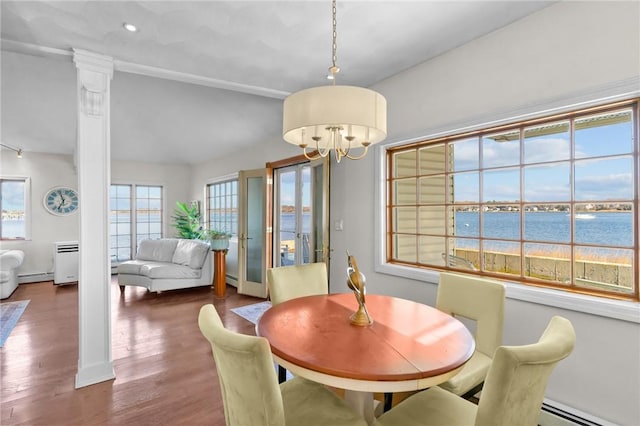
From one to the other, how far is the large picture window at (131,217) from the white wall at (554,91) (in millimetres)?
6284

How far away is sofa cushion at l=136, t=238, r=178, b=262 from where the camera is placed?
5711 millimetres

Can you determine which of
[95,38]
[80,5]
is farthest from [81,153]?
[80,5]

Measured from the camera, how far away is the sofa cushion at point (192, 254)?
5301 mm

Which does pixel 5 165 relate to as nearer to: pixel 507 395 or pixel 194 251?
pixel 194 251

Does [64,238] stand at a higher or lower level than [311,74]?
lower

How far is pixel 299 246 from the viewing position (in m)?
4.65

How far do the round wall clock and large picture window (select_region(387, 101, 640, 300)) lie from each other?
6.45 m

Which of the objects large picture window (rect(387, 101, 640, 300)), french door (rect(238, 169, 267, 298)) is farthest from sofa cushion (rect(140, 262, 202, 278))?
large picture window (rect(387, 101, 640, 300))

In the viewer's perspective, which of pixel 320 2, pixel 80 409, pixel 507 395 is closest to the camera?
pixel 507 395

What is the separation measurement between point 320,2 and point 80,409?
306 centimetres

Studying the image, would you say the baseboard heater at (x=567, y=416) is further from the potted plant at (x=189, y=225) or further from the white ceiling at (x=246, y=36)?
the potted plant at (x=189, y=225)

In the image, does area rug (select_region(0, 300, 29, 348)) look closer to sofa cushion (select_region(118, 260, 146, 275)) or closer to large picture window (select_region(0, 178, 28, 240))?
sofa cushion (select_region(118, 260, 146, 275))

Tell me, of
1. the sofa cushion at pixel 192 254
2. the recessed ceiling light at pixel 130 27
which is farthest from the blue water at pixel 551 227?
the sofa cushion at pixel 192 254

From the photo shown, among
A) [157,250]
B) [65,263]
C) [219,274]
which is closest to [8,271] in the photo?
[65,263]
